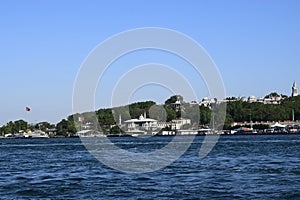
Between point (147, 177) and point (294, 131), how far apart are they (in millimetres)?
169572

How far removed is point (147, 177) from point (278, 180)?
7633 mm

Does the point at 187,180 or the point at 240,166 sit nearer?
the point at 187,180

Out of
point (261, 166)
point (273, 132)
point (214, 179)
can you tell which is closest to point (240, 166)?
point (261, 166)

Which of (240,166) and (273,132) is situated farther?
(273,132)

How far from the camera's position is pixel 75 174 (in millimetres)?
38094

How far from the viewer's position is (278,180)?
32.4m

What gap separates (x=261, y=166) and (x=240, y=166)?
148 cm

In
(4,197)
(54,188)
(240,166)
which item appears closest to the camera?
(4,197)

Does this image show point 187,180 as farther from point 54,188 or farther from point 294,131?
point 294,131

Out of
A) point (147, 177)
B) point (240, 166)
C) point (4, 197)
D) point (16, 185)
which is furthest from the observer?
point (240, 166)

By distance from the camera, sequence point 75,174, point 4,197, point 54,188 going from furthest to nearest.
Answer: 1. point 75,174
2. point 54,188
3. point 4,197

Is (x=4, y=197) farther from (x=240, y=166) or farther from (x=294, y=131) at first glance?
(x=294, y=131)

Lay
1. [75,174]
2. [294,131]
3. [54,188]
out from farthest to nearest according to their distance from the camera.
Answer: [294,131] < [75,174] < [54,188]

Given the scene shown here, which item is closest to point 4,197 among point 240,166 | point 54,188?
point 54,188
